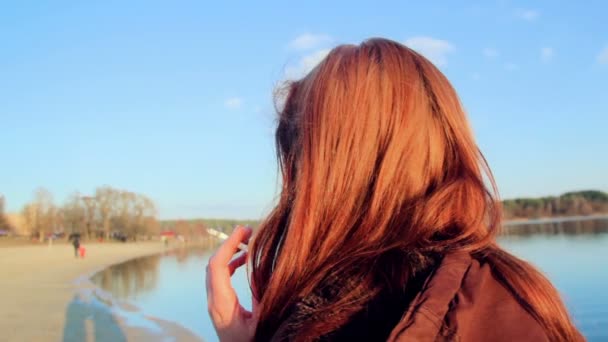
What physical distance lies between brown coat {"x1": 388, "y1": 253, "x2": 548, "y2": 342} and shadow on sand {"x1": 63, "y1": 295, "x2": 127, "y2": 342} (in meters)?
11.5

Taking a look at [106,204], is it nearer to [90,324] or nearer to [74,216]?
[74,216]

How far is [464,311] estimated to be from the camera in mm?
884

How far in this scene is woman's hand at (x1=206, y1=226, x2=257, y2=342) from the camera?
1410 mm

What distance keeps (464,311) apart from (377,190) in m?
0.34

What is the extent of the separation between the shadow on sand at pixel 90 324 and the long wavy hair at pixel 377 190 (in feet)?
36.7

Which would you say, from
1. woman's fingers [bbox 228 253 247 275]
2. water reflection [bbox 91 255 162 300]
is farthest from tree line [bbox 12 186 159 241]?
woman's fingers [bbox 228 253 247 275]

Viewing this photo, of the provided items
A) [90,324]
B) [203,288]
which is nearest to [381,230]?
[90,324]

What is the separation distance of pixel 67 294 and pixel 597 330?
55.6 ft

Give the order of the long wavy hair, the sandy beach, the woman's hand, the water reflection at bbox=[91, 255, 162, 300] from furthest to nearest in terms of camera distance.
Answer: the water reflection at bbox=[91, 255, 162, 300]
the sandy beach
the woman's hand
the long wavy hair

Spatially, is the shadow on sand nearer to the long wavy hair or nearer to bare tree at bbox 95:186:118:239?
the long wavy hair

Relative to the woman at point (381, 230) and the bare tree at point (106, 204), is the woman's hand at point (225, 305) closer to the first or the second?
the woman at point (381, 230)

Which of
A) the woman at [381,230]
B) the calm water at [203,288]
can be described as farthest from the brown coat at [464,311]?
the calm water at [203,288]

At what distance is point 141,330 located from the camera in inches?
501

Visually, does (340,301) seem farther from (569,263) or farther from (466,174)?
(569,263)
